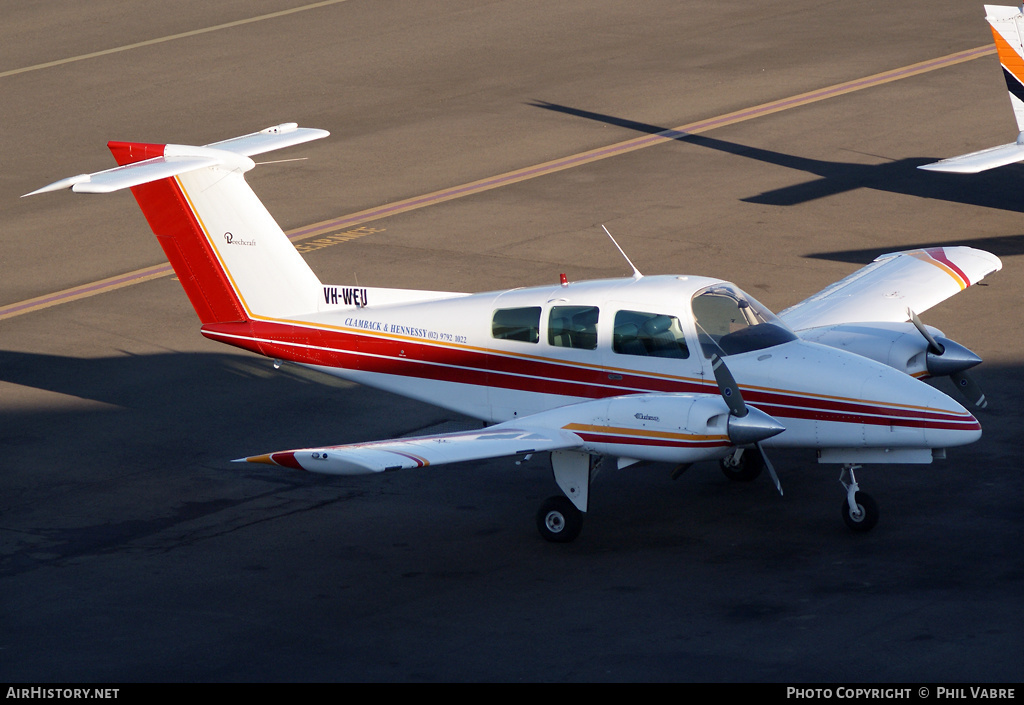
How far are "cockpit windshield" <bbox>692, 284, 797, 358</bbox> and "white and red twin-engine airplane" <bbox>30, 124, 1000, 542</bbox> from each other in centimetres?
2

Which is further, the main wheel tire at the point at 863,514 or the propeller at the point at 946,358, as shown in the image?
the propeller at the point at 946,358

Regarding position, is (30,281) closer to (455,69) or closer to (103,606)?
(103,606)

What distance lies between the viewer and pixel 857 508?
44.9 feet

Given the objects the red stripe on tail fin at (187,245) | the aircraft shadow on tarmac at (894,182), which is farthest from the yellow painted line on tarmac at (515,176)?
the red stripe on tail fin at (187,245)

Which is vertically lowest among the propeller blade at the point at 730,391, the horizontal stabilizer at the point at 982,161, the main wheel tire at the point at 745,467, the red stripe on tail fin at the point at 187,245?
the main wheel tire at the point at 745,467

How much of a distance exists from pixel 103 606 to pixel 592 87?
24.6 meters

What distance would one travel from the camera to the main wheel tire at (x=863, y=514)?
13.6m

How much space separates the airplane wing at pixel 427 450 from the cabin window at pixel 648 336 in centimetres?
113

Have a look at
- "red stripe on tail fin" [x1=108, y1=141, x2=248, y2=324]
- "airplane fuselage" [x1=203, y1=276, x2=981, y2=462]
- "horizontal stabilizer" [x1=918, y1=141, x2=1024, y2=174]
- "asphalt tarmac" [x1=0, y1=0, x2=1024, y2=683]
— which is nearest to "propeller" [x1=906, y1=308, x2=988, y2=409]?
"airplane fuselage" [x1=203, y1=276, x2=981, y2=462]

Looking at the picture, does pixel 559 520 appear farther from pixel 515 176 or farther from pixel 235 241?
pixel 515 176

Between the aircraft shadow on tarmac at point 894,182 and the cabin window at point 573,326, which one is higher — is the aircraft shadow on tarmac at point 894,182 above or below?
below

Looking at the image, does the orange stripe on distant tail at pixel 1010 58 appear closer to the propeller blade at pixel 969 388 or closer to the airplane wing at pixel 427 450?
the propeller blade at pixel 969 388

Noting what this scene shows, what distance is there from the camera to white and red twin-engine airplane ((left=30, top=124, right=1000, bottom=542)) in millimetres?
13148

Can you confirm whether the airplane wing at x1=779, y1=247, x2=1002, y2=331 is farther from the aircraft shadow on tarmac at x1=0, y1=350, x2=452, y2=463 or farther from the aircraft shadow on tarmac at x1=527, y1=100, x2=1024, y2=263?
the aircraft shadow on tarmac at x1=527, y1=100, x2=1024, y2=263
